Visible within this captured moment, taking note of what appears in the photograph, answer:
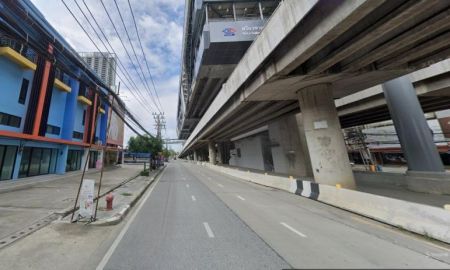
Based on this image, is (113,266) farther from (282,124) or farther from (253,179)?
(282,124)

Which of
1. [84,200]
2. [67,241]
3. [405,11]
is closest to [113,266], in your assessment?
[67,241]

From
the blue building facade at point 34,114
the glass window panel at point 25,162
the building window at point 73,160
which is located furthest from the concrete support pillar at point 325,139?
the building window at point 73,160

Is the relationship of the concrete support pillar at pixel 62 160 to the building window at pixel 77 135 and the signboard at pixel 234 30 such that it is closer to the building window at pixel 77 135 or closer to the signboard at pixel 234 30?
the building window at pixel 77 135

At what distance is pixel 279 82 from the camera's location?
1090 centimetres

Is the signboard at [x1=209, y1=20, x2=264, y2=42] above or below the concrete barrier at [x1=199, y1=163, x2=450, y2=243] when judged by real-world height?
above

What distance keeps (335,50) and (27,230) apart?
12.9 metres

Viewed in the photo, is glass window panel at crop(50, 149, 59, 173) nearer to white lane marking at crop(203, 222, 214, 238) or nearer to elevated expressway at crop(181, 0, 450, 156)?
elevated expressway at crop(181, 0, 450, 156)

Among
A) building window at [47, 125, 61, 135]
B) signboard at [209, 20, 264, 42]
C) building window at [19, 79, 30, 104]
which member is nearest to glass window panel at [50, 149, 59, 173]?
building window at [47, 125, 61, 135]

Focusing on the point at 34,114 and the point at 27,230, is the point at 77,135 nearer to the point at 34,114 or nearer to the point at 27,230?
the point at 34,114

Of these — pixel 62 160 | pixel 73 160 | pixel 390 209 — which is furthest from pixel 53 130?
pixel 390 209

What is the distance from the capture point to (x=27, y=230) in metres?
6.25

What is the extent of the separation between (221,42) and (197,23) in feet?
31.0

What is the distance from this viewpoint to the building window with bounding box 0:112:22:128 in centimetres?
1589

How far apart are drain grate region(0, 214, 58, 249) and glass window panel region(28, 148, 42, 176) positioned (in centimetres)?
1691
